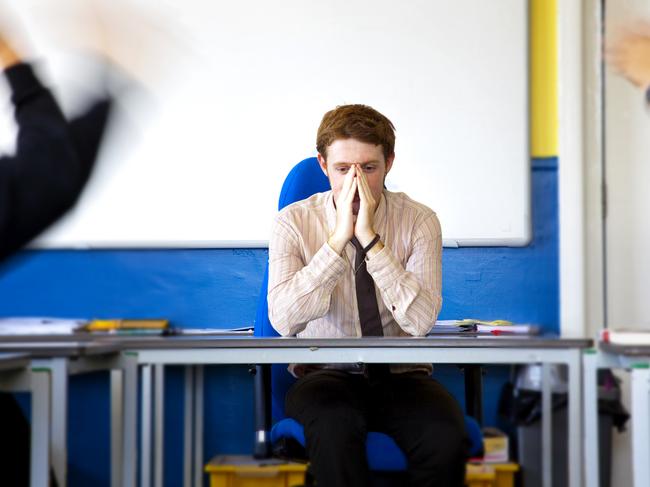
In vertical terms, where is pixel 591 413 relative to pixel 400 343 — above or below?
Answer: below

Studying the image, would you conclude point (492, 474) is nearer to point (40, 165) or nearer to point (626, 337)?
point (626, 337)

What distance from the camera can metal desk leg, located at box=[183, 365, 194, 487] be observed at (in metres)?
2.84

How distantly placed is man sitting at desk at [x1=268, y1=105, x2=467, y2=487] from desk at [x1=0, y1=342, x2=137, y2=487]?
0.36 metres

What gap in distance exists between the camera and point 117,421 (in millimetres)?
1926

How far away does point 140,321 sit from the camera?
293 centimetres

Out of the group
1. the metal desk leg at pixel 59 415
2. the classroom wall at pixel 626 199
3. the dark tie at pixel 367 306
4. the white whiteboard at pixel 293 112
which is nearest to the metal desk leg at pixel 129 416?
the metal desk leg at pixel 59 415

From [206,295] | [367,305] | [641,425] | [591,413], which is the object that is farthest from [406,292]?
[206,295]

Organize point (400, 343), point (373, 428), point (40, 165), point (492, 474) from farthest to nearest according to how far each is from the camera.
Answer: point (40, 165)
point (492, 474)
point (373, 428)
point (400, 343)

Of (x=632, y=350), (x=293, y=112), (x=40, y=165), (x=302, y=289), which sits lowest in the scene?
(x=632, y=350)

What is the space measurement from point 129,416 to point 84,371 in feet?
0.46

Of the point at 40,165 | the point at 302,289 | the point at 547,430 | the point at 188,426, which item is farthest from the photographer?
the point at 40,165

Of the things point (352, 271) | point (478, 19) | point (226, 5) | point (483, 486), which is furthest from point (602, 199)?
point (226, 5)

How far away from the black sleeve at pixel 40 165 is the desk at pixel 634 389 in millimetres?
2013

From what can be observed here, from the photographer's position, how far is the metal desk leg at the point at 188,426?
2842mm
